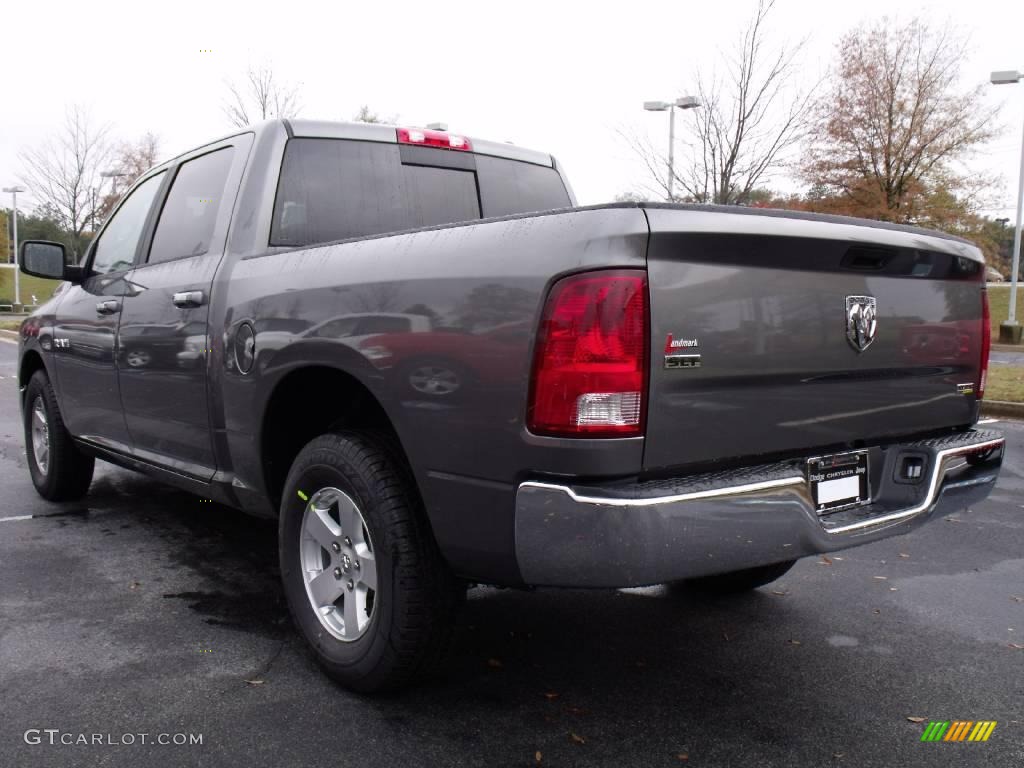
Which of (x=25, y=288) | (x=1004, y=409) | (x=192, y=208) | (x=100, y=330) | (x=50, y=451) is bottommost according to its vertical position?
(x=25, y=288)

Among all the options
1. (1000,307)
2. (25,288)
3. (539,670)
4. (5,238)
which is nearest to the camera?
(539,670)

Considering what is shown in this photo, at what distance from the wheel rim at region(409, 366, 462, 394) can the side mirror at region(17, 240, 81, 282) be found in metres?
2.99

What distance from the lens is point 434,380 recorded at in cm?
247

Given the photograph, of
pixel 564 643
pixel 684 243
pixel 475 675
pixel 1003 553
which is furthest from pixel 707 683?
pixel 1003 553

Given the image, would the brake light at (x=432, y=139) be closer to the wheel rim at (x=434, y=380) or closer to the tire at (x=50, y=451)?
the wheel rim at (x=434, y=380)

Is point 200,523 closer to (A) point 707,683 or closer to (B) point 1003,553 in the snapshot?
(A) point 707,683

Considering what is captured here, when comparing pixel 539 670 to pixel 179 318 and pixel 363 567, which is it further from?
pixel 179 318

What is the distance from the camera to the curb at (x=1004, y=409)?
10.3 meters

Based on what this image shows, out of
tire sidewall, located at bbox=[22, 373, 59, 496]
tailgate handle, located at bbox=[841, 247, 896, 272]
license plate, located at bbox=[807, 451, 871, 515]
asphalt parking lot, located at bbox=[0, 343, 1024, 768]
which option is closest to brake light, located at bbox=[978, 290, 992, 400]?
tailgate handle, located at bbox=[841, 247, 896, 272]

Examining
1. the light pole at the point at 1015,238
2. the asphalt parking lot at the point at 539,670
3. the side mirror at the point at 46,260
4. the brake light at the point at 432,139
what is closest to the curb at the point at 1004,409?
the asphalt parking lot at the point at 539,670

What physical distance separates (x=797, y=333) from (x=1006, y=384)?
446 inches

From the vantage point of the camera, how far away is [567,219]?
228 cm

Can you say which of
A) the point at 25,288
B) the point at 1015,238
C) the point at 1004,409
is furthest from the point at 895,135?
the point at 25,288

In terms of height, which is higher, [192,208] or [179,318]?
[192,208]
